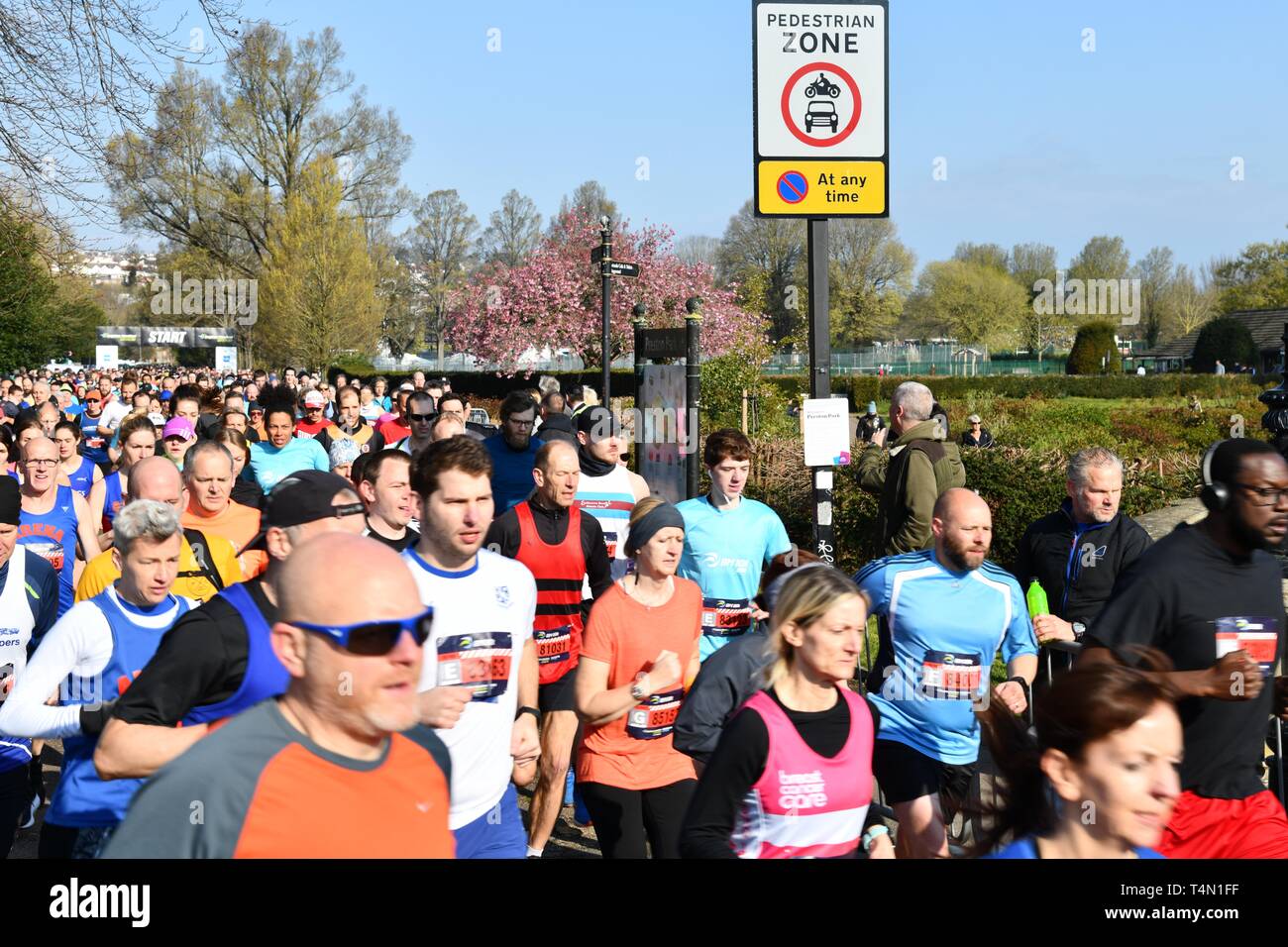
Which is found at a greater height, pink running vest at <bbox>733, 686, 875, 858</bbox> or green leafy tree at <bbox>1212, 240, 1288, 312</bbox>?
green leafy tree at <bbox>1212, 240, 1288, 312</bbox>

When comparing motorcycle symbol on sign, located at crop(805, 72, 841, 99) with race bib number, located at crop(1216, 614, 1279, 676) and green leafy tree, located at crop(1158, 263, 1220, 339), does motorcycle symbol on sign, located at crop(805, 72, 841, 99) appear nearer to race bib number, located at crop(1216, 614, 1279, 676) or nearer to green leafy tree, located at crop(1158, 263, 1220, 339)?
race bib number, located at crop(1216, 614, 1279, 676)

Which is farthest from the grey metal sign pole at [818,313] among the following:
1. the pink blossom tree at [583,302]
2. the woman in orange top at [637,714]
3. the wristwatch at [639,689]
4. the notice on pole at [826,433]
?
the pink blossom tree at [583,302]

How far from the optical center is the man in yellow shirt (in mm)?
4727

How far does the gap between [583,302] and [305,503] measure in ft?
89.3

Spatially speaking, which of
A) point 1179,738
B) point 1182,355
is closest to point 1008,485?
point 1179,738

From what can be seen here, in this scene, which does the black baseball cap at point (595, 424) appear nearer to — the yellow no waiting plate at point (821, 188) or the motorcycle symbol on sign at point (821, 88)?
the yellow no waiting plate at point (821, 188)

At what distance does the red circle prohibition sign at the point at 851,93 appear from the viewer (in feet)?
24.5

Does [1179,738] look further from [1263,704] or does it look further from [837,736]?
[1263,704]

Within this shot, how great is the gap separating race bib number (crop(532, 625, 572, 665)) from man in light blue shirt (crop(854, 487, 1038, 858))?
1.78 m

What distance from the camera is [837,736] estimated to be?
337 cm

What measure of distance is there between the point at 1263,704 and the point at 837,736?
1434 mm

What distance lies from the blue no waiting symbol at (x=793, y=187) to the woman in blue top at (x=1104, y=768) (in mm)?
5208

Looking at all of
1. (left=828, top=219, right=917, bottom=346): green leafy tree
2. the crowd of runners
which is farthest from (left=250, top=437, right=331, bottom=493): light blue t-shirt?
(left=828, top=219, right=917, bottom=346): green leafy tree
